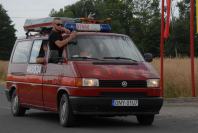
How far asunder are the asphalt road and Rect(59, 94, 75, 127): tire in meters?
0.15

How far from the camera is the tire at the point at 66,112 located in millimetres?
12391

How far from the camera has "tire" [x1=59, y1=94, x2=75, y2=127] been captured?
12391 millimetres

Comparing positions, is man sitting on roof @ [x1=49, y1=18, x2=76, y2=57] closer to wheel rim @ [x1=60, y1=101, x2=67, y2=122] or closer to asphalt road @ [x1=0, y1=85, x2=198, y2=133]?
wheel rim @ [x1=60, y1=101, x2=67, y2=122]

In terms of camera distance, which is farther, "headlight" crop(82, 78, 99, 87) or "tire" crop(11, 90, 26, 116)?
"tire" crop(11, 90, 26, 116)

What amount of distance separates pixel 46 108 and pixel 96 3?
110 meters

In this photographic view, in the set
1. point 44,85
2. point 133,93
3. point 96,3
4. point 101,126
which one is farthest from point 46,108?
point 96,3

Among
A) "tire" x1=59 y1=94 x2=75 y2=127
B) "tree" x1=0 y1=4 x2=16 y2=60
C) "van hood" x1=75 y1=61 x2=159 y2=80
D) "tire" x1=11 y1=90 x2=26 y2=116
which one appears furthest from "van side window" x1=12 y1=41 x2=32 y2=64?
"tree" x1=0 y1=4 x2=16 y2=60

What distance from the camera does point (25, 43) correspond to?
623 inches

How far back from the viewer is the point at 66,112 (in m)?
12.5

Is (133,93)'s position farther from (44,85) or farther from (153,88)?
(44,85)

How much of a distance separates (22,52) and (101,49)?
10.7ft

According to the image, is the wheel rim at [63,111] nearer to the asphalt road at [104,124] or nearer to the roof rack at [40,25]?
the asphalt road at [104,124]

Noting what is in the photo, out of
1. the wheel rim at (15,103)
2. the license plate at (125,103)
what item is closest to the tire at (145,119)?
the license plate at (125,103)

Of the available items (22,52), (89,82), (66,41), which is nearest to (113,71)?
(89,82)
